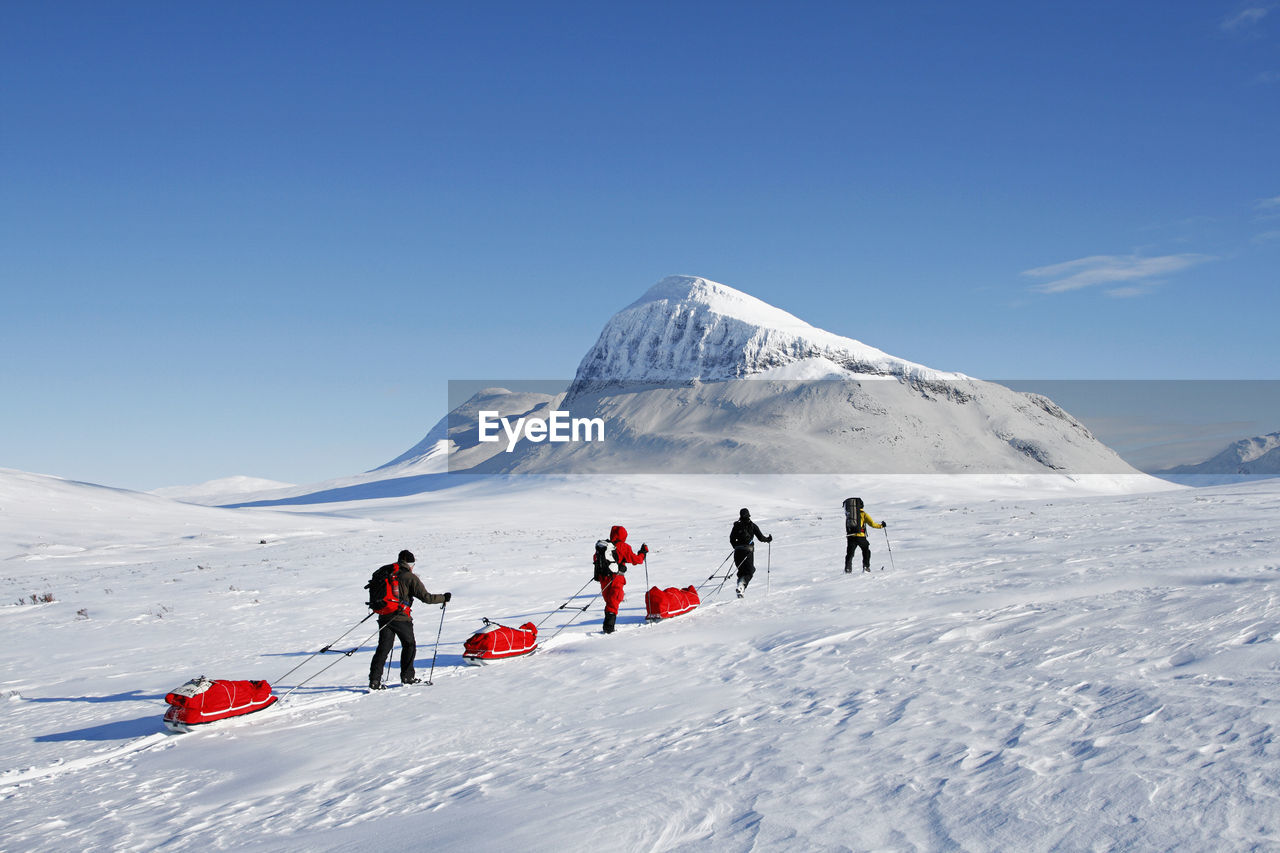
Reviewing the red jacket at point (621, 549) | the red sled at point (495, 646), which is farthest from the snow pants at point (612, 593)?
the red sled at point (495, 646)

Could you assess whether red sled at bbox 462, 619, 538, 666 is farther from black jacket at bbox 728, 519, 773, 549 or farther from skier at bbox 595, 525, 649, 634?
black jacket at bbox 728, 519, 773, 549

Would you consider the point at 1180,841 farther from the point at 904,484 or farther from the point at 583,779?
the point at 904,484

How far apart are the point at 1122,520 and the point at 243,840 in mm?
23724

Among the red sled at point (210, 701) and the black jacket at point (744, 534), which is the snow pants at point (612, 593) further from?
the red sled at point (210, 701)

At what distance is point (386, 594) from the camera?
9.83 m

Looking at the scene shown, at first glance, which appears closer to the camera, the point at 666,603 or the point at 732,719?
the point at 732,719

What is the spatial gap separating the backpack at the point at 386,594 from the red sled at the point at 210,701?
1494 mm

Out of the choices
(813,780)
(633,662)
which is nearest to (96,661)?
(633,662)

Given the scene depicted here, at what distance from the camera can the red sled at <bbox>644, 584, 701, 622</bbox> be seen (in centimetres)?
1313

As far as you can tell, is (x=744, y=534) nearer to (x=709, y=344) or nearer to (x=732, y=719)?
(x=732, y=719)

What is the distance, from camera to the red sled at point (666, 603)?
13.1m

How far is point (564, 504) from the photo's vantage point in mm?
67375

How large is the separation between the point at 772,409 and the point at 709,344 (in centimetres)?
2540

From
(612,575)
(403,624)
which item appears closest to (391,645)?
(403,624)
